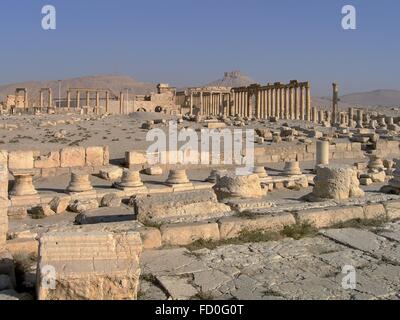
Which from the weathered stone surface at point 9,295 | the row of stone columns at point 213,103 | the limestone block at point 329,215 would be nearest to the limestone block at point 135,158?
the limestone block at point 329,215

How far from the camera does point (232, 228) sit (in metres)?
6.87

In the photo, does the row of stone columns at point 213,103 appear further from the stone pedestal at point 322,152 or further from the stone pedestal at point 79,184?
the stone pedestal at point 79,184

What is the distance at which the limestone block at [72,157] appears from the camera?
54.4 feet

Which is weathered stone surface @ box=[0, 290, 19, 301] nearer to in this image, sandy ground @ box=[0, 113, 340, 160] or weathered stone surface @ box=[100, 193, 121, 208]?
weathered stone surface @ box=[100, 193, 121, 208]

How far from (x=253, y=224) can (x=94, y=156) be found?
11171 millimetres

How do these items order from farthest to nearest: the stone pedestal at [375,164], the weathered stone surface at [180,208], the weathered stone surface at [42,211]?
1. the stone pedestal at [375,164]
2. the weathered stone surface at [42,211]
3. the weathered stone surface at [180,208]

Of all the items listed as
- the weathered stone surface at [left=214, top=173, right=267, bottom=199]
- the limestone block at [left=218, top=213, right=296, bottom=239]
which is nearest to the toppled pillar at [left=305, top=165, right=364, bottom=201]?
the weathered stone surface at [left=214, top=173, right=267, bottom=199]

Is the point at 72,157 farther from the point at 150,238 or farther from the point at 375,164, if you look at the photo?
the point at 375,164

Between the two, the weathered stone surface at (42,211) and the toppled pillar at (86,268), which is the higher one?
A: the toppled pillar at (86,268)

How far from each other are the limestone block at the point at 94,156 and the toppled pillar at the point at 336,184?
29.6 ft

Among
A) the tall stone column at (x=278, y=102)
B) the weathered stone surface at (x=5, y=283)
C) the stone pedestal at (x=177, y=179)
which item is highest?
the tall stone column at (x=278, y=102)

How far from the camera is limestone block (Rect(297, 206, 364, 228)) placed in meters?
7.44
